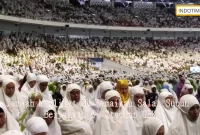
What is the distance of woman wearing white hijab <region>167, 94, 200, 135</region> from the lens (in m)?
4.04

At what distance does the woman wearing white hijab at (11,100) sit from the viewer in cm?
555

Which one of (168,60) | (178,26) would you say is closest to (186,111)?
(168,60)

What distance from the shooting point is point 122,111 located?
4.55 meters

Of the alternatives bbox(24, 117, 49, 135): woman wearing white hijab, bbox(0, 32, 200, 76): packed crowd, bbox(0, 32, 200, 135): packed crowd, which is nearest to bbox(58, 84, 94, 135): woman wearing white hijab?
bbox(0, 32, 200, 135): packed crowd

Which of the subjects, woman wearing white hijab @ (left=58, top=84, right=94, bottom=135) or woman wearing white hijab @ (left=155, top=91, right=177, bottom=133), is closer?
woman wearing white hijab @ (left=58, top=84, right=94, bottom=135)

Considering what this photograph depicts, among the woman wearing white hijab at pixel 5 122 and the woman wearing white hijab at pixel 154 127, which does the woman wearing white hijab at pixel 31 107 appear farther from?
the woman wearing white hijab at pixel 154 127

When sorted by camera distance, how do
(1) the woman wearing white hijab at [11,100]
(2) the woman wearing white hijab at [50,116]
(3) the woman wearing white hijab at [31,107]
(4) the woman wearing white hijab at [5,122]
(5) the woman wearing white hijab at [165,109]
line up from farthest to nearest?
(1) the woman wearing white hijab at [11,100] → (5) the woman wearing white hijab at [165,109] → (3) the woman wearing white hijab at [31,107] → (2) the woman wearing white hijab at [50,116] → (4) the woman wearing white hijab at [5,122]

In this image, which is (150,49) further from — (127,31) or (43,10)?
(43,10)

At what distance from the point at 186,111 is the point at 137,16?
3808cm

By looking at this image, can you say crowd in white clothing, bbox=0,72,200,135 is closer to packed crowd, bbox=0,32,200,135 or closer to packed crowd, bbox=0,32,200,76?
packed crowd, bbox=0,32,200,135

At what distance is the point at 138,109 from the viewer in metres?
5.14

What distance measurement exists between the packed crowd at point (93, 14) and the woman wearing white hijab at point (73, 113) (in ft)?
73.7

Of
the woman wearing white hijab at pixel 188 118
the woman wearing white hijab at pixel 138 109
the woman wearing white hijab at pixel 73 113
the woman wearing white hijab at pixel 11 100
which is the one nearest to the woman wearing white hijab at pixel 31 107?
the woman wearing white hijab at pixel 73 113

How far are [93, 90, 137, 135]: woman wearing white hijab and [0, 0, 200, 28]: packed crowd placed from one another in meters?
23.0
